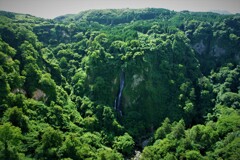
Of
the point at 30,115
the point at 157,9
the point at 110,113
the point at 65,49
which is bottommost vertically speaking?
the point at 110,113

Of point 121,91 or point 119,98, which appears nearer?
point 119,98

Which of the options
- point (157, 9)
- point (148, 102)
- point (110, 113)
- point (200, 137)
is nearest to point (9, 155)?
point (110, 113)

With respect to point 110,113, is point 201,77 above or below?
above

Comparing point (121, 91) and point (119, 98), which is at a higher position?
point (121, 91)

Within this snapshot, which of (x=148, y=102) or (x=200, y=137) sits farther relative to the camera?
(x=148, y=102)

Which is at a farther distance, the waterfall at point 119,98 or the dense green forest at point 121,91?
the waterfall at point 119,98

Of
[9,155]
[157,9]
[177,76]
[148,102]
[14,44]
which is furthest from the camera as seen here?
[157,9]

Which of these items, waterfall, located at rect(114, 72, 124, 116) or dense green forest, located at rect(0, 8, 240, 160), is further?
waterfall, located at rect(114, 72, 124, 116)

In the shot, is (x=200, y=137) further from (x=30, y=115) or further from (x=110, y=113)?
(x=30, y=115)
